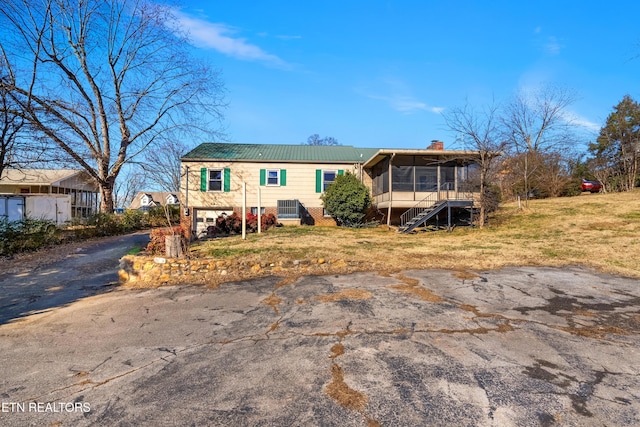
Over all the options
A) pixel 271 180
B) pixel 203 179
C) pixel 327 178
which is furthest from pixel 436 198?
pixel 203 179

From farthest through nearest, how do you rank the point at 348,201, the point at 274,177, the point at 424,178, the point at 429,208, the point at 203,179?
the point at 274,177 < the point at 203,179 < the point at 348,201 < the point at 424,178 < the point at 429,208

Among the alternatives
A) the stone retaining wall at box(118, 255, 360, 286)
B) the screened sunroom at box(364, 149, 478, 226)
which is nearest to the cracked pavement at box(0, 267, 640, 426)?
the stone retaining wall at box(118, 255, 360, 286)

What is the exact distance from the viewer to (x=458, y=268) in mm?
8336

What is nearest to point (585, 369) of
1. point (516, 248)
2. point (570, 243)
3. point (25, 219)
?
point (516, 248)

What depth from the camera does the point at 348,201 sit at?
18.1m

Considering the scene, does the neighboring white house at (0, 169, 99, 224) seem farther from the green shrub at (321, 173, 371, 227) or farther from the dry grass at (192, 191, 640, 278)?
the green shrub at (321, 173, 371, 227)

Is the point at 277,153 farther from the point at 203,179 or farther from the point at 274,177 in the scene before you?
the point at 203,179

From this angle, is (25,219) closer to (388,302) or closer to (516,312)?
(388,302)

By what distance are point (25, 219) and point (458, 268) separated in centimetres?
1617

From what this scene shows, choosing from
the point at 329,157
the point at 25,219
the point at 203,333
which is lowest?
the point at 203,333

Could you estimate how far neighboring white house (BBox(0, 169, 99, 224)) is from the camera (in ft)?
61.1

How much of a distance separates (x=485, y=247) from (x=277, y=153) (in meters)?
13.8

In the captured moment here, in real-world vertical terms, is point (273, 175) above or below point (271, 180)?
above

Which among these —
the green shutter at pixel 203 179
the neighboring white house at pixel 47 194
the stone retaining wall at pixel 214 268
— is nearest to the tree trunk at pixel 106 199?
the neighboring white house at pixel 47 194
